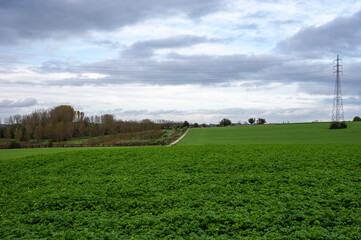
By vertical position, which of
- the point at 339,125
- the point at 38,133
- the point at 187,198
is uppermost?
the point at 38,133

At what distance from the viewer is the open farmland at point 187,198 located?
7641mm

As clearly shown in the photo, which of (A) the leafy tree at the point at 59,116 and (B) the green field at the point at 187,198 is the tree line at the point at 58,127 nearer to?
(A) the leafy tree at the point at 59,116

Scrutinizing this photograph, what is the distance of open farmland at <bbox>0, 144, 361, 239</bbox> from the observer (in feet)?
25.1

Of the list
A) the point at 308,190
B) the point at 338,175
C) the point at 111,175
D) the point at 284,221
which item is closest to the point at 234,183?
the point at 308,190

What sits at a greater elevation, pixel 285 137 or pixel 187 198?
pixel 285 137

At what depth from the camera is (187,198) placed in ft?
32.8

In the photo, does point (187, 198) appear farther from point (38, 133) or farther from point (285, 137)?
point (38, 133)

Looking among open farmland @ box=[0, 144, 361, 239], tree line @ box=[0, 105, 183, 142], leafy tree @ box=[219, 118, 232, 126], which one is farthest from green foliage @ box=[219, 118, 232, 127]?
open farmland @ box=[0, 144, 361, 239]

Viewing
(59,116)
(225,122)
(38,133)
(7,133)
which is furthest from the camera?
(225,122)

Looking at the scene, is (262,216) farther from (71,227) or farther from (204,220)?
(71,227)

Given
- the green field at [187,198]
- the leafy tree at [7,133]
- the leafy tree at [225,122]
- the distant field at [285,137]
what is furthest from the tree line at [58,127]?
the green field at [187,198]

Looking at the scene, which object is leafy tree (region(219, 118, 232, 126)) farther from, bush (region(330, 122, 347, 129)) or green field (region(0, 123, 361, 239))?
green field (region(0, 123, 361, 239))

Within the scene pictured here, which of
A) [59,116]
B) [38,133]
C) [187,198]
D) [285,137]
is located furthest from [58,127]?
[187,198]

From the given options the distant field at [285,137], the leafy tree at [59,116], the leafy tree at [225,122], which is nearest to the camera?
the distant field at [285,137]
